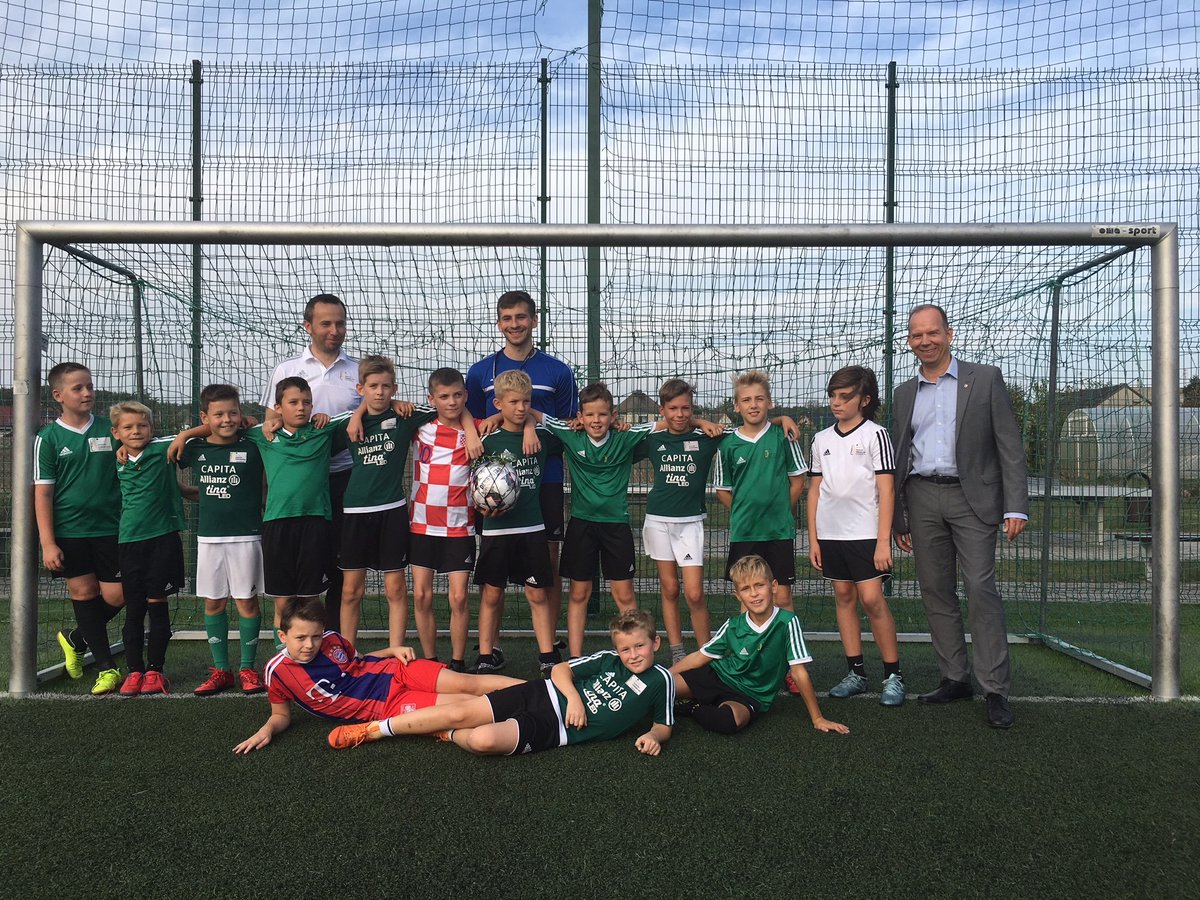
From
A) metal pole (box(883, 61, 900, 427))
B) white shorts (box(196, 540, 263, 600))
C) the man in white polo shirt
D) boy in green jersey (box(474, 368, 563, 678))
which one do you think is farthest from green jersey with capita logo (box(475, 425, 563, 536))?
metal pole (box(883, 61, 900, 427))

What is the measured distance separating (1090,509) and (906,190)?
8.84 feet

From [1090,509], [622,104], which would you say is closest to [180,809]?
[622,104]

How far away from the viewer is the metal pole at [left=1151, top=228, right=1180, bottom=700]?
13.4ft

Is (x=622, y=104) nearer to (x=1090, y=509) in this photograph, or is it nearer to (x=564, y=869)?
(x=1090, y=509)

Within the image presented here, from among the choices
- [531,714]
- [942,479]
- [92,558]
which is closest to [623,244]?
[942,479]

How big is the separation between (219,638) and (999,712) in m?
3.95

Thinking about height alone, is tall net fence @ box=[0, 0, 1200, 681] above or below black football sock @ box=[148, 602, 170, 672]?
above

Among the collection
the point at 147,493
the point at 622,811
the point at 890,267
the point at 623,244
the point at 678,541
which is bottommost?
the point at 622,811

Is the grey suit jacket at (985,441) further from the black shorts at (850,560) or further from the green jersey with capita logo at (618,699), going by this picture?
the green jersey with capita logo at (618,699)

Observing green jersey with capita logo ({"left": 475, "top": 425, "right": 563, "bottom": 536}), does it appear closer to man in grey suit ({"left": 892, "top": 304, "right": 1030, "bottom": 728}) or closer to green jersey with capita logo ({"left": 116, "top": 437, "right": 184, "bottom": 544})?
green jersey with capita logo ({"left": 116, "top": 437, "right": 184, "bottom": 544})

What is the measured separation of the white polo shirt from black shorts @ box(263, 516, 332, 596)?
1.35ft

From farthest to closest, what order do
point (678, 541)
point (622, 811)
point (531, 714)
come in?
point (678, 541), point (531, 714), point (622, 811)

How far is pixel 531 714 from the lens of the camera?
11.0ft

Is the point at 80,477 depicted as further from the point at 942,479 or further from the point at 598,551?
the point at 942,479
